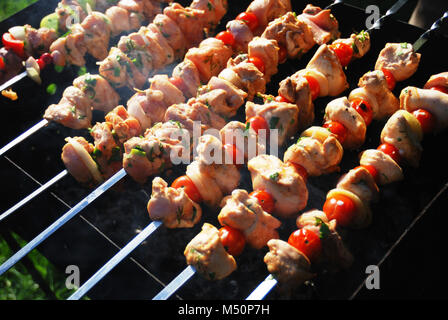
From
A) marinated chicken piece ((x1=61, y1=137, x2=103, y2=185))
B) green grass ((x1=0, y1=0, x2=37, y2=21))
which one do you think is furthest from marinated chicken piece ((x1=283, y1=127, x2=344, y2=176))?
green grass ((x1=0, y1=0, x2=37, y2=21))

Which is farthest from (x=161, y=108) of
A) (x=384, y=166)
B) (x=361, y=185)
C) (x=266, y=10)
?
(x=384, y=166)

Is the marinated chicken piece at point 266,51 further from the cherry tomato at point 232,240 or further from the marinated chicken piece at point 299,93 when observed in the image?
the cherry tomato at point 232,240

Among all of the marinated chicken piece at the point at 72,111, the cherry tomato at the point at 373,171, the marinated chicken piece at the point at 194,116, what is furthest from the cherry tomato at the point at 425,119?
the marinated chicken piece at the point at 72,111

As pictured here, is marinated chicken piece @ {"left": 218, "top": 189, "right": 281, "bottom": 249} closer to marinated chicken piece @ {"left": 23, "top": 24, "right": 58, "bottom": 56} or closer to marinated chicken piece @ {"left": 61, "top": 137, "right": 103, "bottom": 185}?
marinated chicken piece @ {"left": 61, "top": 137, "right": 103, "bottom": 185}

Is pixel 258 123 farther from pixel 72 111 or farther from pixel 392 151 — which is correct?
pixel 72 111
